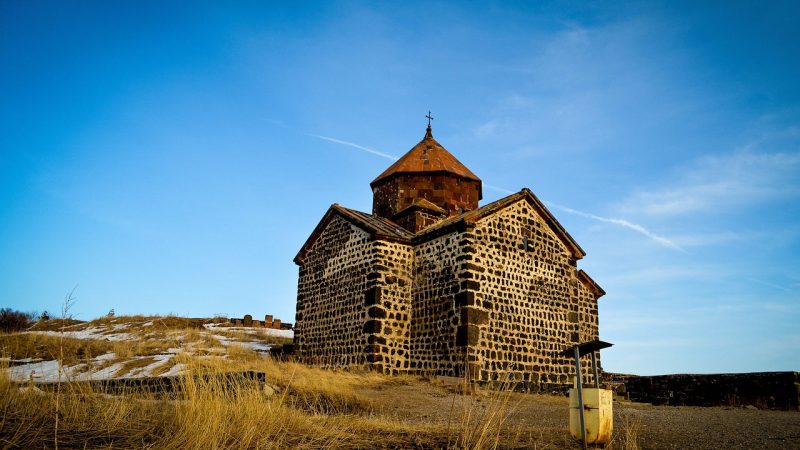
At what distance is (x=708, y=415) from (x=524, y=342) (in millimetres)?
6724

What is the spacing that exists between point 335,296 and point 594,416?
12.9 metres

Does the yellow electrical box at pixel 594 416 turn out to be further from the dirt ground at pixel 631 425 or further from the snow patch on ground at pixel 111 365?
the snow patch on ground at pixel 111 365

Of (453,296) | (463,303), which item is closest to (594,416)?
(463,303)

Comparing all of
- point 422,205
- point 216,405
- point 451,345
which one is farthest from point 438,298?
point 216,405

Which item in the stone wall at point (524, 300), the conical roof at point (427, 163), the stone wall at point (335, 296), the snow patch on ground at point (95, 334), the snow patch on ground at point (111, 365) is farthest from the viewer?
the snow patch on ground at point (95, 334)

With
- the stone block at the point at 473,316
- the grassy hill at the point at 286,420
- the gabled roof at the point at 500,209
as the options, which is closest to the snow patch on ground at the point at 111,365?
the grassy hill at the point at 286,420

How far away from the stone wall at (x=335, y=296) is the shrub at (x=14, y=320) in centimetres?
1820

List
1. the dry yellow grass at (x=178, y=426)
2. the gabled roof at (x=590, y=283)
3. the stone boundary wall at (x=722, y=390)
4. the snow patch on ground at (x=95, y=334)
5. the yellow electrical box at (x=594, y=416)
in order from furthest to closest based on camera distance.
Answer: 1. the snow patch on ground at (x=95, y=334)
2. the gabled roof at (x=590, y=283)
3. the stone boundary wall at (x=722, y=390)
4. the yellow electrical box at (x=594, y=416)
5. the dry yellow grass at (x=178, y=426)

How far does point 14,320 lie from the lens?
92.1 feet

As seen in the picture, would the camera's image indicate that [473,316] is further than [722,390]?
Yes

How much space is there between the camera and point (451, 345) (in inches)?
566

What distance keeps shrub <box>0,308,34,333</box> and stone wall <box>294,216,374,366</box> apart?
1820 centimetres

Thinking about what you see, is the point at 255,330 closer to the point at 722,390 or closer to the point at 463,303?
the point at 463,303

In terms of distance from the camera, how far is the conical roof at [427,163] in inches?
804
